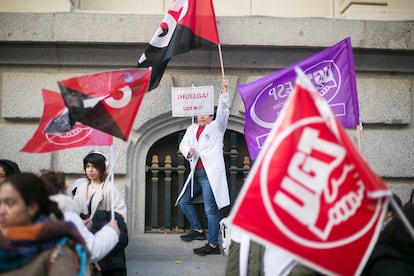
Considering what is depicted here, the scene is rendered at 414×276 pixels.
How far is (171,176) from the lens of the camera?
5.70 m

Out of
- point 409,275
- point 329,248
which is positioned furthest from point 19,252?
point 409,275

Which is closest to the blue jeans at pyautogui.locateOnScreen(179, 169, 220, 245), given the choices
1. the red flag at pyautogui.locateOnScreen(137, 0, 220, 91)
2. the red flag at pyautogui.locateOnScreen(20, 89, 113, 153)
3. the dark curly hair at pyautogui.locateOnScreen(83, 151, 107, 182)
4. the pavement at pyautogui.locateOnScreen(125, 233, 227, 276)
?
the pavement at pyautogui.locateOnScreen(125, 233, 227, 276)

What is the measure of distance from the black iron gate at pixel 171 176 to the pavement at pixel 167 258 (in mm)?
241

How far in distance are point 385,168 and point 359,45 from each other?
1644 millimetres

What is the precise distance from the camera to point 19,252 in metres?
1.81

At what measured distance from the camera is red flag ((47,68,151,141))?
285 centimetres

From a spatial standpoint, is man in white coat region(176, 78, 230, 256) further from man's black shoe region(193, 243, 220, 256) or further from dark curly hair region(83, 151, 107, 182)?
dark curly hair region(83, 151, 107, 182)

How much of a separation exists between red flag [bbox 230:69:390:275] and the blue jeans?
3.23 m

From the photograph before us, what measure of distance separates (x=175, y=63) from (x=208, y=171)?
1565 mm

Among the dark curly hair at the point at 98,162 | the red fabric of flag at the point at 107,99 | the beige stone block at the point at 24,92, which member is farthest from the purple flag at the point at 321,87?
the beige stone block at the point at 24,92

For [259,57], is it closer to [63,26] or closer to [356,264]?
[63,26]

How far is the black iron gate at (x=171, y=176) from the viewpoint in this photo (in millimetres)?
5594

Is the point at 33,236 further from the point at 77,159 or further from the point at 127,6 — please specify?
the point at 127,6

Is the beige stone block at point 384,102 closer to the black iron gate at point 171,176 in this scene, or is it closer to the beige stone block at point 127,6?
the black iron gate at point 171,176
